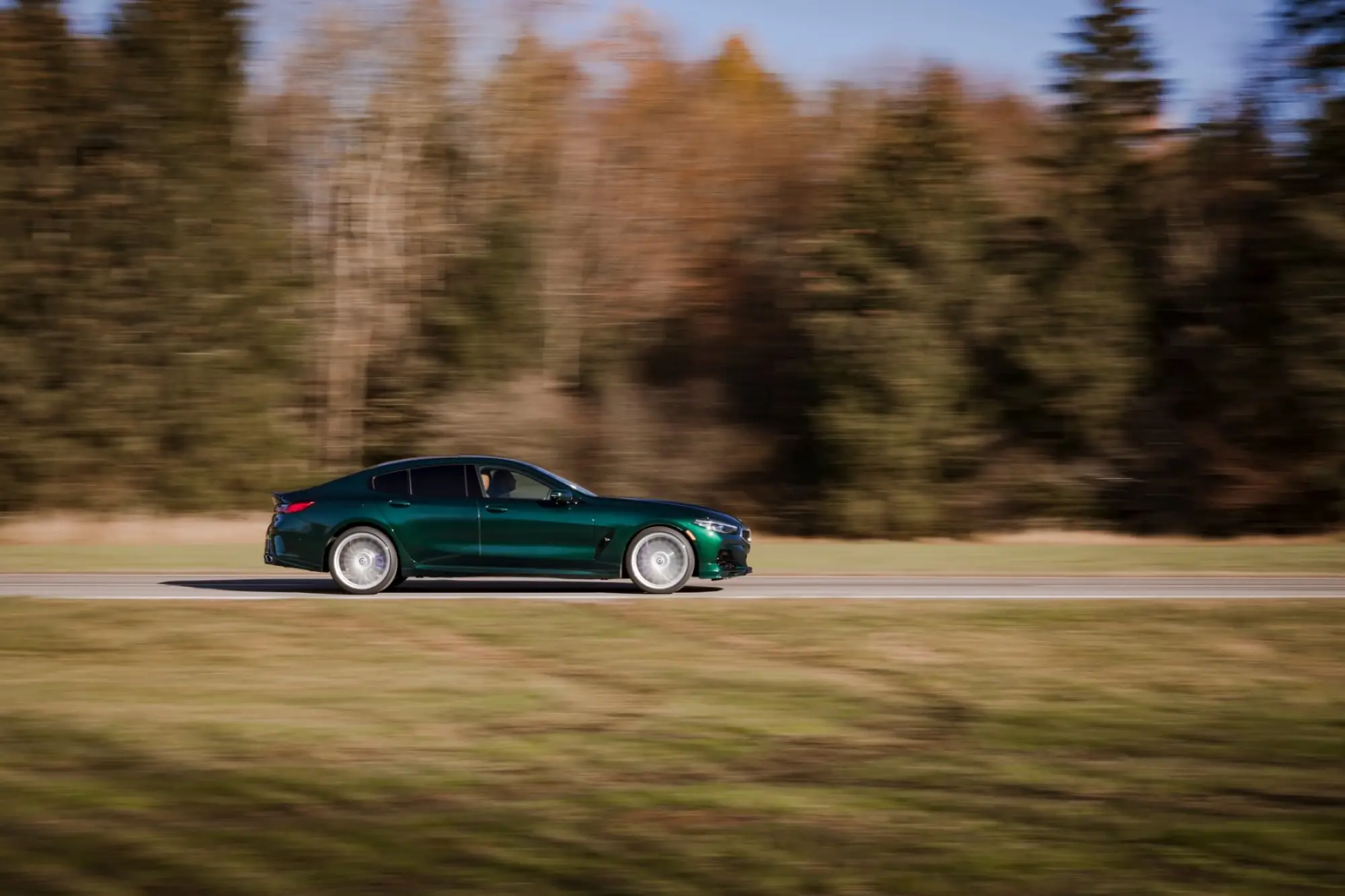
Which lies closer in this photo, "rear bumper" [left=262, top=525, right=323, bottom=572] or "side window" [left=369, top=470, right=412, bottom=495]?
"rear bumper" [left=262, top=525, right=323, bottom=572]

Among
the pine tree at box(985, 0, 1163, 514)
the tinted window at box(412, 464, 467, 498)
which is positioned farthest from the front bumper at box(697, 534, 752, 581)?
the pine tree at box(985, 0, 1163, 514)

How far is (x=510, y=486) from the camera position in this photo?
1644cm

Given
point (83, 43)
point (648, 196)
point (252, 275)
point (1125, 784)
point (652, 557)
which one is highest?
point (83, 43)

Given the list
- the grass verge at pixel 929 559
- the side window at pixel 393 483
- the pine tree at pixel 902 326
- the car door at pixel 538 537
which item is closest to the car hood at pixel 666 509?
the car door at pixel 538 537

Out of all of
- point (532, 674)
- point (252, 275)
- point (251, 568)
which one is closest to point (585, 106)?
point (252, 275)

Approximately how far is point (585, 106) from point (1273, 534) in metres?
19.5

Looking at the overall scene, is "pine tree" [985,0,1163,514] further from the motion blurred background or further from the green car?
the green car

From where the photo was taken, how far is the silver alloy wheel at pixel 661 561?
642 inches

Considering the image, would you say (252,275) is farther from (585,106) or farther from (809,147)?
(809,147)

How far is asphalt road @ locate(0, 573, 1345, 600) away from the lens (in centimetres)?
1631

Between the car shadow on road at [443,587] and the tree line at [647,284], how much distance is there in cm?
1754

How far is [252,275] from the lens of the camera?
36125 millimetres

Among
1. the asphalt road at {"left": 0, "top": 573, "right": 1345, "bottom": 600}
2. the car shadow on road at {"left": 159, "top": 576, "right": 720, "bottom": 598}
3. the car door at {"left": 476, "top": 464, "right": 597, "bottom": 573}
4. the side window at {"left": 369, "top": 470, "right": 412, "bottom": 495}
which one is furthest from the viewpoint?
the car shadow on road at {"left": 159, "top": 576, "right": 720, "bottom": 598}

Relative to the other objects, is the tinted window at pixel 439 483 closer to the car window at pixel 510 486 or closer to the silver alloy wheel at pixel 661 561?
the car window at pixel 510 486
